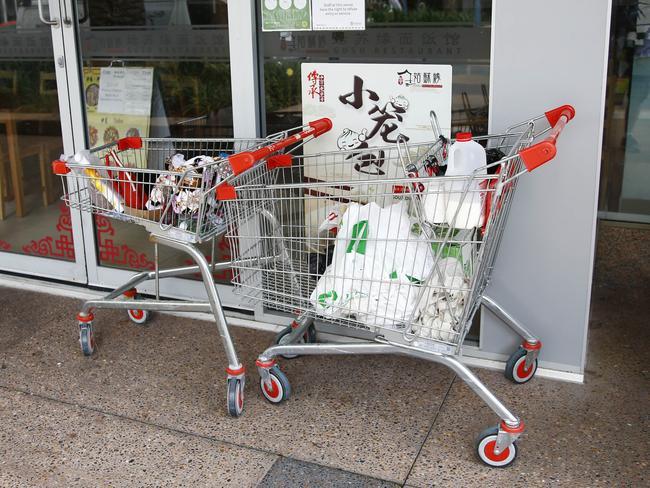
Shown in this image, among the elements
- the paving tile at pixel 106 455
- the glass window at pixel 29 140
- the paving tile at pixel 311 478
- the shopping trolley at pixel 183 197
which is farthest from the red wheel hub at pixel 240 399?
the glass window at pixel 29 140

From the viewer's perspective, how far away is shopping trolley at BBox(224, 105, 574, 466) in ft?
9.86

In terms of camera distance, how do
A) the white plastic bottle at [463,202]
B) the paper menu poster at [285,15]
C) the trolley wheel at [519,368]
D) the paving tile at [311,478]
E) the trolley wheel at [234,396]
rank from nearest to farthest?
the white plastic bottle at [463,202] < the paving tile at [311,478] < the trolley wheel at [234,396] < the trolley wheel at [519,368] < the paper menu poster at [285,15]

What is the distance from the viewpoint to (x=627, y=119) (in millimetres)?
5977

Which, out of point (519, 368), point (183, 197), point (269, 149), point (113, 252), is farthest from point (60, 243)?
point (519, 368)

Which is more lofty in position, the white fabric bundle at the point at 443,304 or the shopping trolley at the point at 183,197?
the shopping trolley at the point at 183,197

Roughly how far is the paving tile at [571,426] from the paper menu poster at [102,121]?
7.67ft

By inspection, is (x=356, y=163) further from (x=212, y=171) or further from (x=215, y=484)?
(x=215, y=484)

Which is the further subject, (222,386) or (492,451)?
(222,386)

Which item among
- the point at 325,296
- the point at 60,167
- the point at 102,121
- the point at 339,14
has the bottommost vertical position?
the point at 325,296

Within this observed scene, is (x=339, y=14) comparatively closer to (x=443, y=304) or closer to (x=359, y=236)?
(x=359, y=236)

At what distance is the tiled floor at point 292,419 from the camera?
10.4ft

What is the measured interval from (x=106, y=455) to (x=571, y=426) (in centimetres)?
201

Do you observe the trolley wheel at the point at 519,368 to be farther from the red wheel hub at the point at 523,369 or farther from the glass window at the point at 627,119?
the glass window at the point at 627,119

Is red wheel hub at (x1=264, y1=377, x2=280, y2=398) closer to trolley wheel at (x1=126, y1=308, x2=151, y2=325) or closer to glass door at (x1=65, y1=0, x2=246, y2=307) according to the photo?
glass door at (x1=65, y1=0, x2=246, y2=307)
